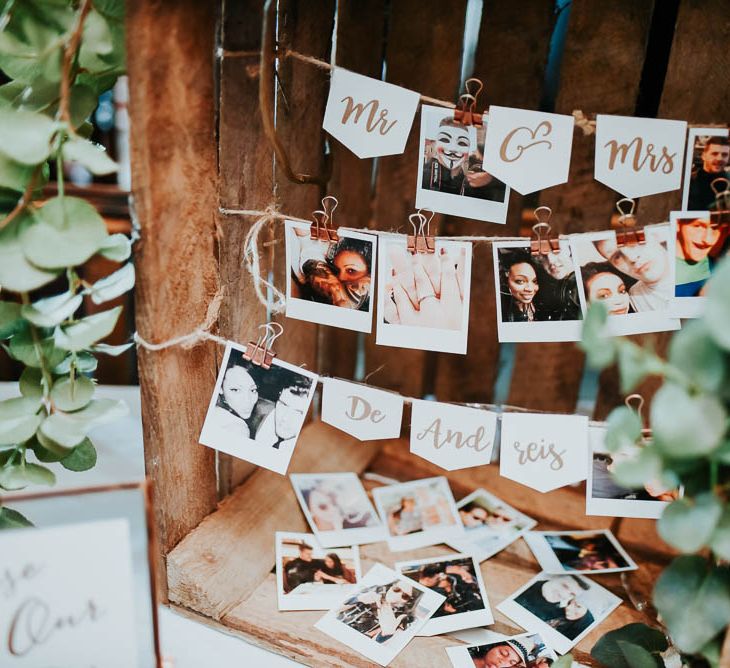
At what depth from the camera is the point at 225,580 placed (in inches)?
34.1

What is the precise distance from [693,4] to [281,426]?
84cm

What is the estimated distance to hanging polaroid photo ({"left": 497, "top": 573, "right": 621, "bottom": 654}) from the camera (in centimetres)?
84

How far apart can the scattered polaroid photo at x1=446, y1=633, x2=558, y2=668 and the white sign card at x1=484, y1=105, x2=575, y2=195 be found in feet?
1.93

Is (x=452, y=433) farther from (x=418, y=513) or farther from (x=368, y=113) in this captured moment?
(x=368, y=113)

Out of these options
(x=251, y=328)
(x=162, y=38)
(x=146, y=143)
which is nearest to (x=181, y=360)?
(x=251, y=328)

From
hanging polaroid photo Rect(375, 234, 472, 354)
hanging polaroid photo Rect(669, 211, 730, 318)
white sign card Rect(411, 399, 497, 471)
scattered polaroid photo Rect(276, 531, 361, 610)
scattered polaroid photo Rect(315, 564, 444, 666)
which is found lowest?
scattered polaroid photo Rect(276, 531, 361, 610)

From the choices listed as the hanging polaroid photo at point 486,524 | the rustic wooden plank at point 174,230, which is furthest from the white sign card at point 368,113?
the hanging polaroid photo at point 486,524

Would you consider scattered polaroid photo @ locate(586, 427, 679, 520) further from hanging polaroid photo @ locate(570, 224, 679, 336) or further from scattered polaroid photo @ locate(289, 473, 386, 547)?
scattered polaroid photo @ locate(289, 473, 386, 547)

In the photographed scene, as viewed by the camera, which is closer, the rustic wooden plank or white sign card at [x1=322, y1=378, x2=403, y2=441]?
the rustic wooden plank

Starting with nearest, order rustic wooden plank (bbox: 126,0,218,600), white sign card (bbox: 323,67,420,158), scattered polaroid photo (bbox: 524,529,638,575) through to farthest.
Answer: rustic wooden plank (bbox: 126,0,218,600) < white sign card (bbox: 323,67,420,158) < scattered polaroid photo (bbox: 524,529,638,575)

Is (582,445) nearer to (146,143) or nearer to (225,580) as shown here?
(225,580)

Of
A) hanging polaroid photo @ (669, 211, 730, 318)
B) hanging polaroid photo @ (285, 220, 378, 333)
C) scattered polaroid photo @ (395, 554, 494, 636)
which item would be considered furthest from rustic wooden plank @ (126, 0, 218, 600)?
hanging polaroid photo @ (669, 211, 730, 318)

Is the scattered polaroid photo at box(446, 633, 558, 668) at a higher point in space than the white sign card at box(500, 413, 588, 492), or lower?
lower

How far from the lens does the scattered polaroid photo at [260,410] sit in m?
0.83
